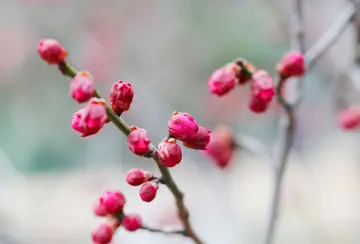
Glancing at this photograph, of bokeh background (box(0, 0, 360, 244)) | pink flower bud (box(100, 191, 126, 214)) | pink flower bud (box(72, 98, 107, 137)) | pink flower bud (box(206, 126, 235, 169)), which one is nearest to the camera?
pink flower bud (box(72, 98, 107, 137))

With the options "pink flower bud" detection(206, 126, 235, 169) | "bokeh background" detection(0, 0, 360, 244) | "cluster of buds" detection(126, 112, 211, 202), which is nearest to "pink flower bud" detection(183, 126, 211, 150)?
"cluster of buds" detection(126, 112, 211, 202)

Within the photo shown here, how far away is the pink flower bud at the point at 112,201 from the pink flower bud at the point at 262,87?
0.17 metres

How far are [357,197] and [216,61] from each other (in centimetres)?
113

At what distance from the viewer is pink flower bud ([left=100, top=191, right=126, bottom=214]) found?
503mm

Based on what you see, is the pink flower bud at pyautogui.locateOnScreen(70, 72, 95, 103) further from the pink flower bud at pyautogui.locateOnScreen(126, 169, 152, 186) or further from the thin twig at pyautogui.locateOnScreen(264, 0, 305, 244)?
the thin twig at pyautogui.locateOnScreen(264, 0, 305, 244)

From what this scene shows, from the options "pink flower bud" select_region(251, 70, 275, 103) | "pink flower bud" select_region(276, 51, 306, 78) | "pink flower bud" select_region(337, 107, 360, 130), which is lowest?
"pink flower bud" select_region(251, 70, 275, 103)

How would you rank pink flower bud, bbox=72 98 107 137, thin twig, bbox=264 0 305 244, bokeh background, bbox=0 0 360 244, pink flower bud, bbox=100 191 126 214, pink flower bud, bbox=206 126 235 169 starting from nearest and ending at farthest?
pink flower bud, bbox=72 98 107 137 → pink flower bud, bbox=100 191 126 214 → thin twig, bbox=264 0 305 244 → pink flower bud, bbox=206 126 235 169 → bokeh background, bbox=0 0 360 244

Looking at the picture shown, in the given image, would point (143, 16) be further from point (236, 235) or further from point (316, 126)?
point (236, 235)

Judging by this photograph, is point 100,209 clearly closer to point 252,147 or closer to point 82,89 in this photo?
point 82,89

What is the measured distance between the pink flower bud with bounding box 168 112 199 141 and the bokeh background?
3.39 ft

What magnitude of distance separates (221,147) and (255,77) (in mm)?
263

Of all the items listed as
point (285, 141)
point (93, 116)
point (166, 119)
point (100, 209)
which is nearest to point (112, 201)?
point (100, 209)

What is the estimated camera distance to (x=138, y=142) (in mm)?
417

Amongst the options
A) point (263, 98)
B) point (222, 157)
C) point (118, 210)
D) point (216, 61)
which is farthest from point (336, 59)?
point (216, 61)
